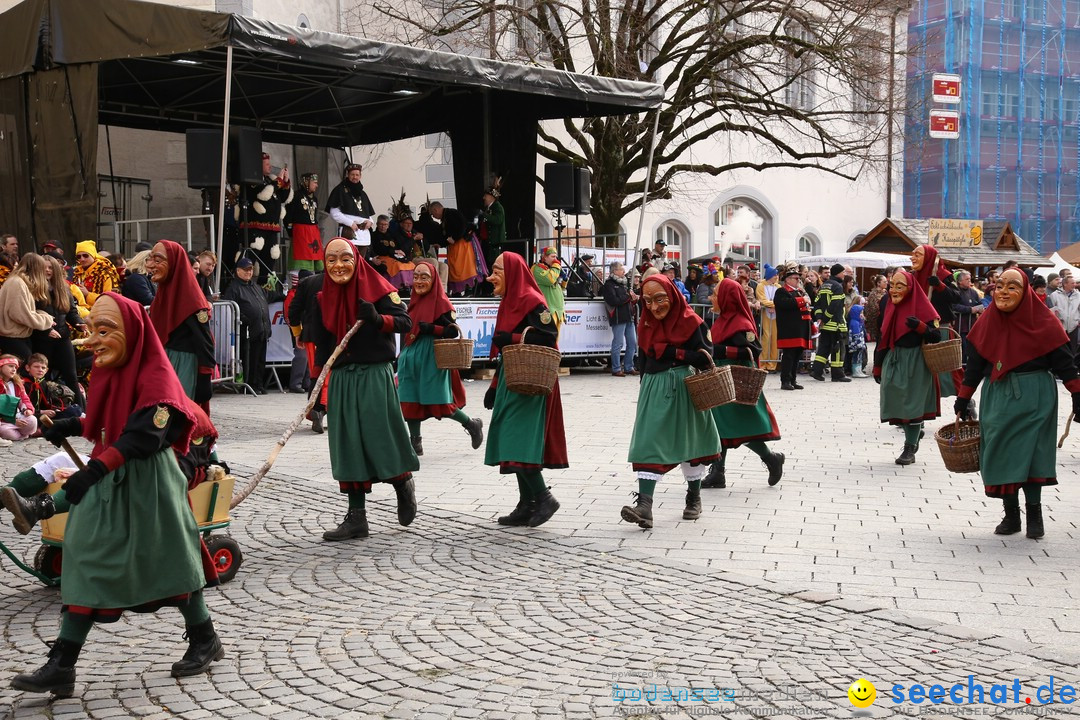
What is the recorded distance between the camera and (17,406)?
11.2 meters

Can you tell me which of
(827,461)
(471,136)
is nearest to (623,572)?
(827,461)

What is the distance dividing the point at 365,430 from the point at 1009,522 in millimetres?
3942

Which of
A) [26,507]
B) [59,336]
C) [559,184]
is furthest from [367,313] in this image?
[559,184]

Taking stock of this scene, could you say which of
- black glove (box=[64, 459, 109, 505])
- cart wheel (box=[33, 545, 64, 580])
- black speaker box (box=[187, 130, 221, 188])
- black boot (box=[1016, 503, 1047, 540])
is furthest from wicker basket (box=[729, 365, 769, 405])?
black speaker box (box=[187, 130, 221, 188])

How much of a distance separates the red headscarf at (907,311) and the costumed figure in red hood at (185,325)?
5.97 m

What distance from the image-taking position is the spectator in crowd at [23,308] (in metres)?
11.8

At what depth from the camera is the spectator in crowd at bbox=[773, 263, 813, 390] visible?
59.8ft

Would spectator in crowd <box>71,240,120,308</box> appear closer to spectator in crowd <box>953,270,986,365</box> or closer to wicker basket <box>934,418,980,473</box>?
wicker basket <box>934,418,980,473</box>

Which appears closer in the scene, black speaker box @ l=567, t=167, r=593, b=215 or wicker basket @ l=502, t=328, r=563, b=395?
wicker basket @ l=502, t=328, r=563, b=395

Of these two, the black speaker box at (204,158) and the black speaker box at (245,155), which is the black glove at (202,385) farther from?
the black speaker box at (245,155)

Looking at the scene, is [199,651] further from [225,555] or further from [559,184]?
[559,184]

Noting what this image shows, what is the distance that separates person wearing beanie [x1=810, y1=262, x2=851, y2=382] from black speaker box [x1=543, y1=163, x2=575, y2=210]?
4.25 metres

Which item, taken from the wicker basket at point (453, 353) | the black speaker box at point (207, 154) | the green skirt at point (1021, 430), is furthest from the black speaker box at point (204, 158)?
the green skirt at point (1021, 430)

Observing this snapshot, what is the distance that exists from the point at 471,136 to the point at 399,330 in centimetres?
1342
